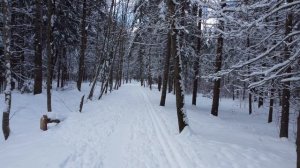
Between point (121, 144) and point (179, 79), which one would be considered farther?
point (179, 79)

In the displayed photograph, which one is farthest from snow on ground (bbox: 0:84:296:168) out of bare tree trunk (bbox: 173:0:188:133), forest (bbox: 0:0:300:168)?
forest (bbox: 0:0:300:168)

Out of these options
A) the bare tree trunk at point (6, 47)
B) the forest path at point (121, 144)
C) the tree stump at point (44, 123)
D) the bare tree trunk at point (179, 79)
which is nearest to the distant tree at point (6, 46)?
the bare tree trunk at point (6, 47)

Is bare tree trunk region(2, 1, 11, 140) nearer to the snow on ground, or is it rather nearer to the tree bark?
the snow on ground

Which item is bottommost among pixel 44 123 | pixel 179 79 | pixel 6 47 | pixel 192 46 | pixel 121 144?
pixel 121 144

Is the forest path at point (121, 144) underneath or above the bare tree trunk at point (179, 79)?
underneath

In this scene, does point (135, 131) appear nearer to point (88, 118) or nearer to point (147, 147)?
point (147, 147)

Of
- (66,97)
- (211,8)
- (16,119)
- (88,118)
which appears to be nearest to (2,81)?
(66,97)

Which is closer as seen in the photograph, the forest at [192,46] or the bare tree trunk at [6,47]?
the forest at [192,46]

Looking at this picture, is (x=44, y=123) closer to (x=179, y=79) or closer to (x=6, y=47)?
(x=6, y=47)

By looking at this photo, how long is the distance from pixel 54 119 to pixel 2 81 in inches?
432

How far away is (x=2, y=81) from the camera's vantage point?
22094 mm

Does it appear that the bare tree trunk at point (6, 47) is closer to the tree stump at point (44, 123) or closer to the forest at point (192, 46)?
the forest at point (192, 46)

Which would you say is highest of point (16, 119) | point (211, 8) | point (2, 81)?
point (211, 8)

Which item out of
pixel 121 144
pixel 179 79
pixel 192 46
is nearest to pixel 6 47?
pixel 121 144
